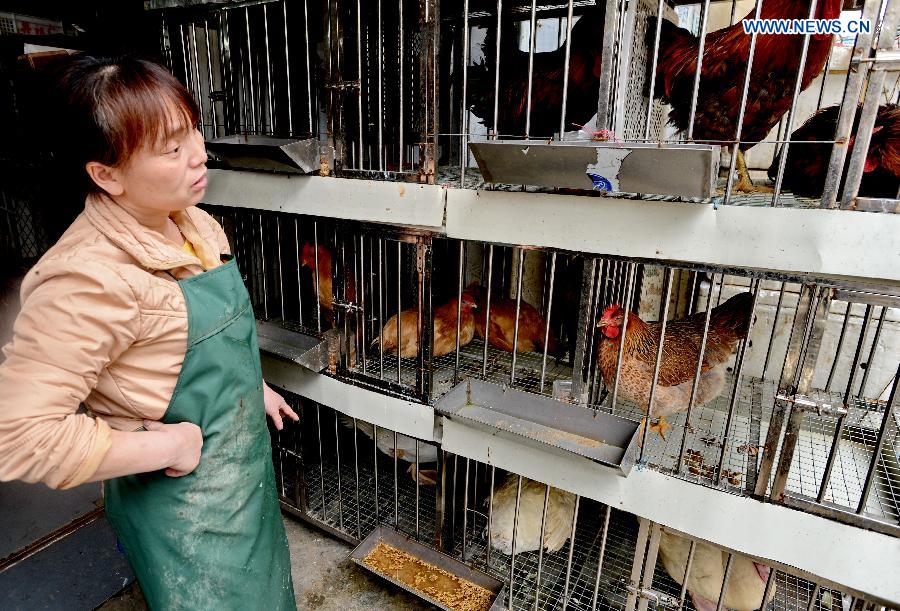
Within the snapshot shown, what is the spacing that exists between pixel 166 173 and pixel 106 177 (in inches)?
5.0

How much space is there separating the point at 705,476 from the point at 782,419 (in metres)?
0.38

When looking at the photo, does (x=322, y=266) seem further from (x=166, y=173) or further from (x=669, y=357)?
(x=669, y=357)

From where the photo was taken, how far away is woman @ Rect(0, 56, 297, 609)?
1.02 metres

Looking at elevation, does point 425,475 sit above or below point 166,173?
below

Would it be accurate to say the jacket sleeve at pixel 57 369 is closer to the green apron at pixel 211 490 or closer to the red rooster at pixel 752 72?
the green apron at pixel 211 490

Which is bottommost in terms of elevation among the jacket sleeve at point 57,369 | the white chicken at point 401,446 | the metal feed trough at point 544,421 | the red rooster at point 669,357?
the white chicken at point 401,446

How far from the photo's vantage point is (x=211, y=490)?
1390 mm

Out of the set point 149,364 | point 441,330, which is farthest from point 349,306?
point 149,364

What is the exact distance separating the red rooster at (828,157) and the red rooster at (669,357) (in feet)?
1.58

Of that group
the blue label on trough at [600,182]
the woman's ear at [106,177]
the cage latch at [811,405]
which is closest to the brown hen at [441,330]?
the blue label on trough at [600,182]

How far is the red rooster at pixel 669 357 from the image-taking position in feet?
6.74

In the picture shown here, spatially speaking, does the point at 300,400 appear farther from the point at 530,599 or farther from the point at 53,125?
the point at 53,125

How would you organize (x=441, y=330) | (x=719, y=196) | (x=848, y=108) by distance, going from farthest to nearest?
(x=441, y=330)
(x=719, y=196)
(x=848, y=108)

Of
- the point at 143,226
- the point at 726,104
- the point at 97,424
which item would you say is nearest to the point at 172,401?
the point at 97,424
